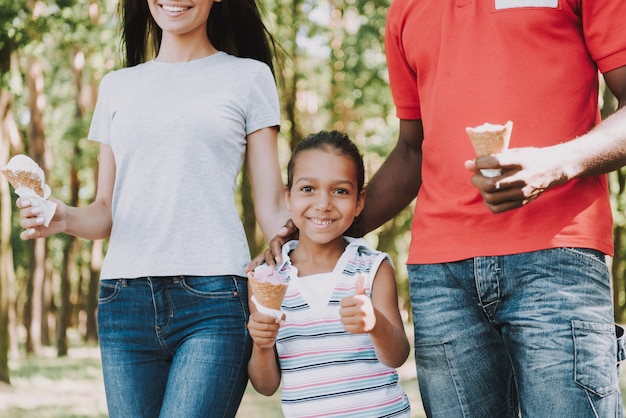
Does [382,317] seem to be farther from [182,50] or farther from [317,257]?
[182,50]

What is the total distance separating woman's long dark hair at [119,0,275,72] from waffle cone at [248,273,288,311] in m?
1.25

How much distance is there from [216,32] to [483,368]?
1.88 meters

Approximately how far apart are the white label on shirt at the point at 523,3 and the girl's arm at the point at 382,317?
3.45ft

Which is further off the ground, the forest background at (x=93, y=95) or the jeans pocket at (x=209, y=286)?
the jeans pocket at (x=209, y=286)

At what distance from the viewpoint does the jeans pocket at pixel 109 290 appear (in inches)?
123

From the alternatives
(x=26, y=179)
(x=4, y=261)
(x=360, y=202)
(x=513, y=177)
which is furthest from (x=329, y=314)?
(x=4, y=261)

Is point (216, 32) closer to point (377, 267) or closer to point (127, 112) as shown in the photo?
point (127, 112)

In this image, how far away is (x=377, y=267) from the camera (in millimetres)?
3146

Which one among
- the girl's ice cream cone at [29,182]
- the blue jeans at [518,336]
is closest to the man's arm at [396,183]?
the blue jeans at [518,336]

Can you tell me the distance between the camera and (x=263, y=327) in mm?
2801

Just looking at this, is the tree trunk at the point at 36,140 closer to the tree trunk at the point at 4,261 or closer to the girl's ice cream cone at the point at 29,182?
the tree trunk at the point at 4,261

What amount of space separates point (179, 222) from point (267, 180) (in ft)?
1.45

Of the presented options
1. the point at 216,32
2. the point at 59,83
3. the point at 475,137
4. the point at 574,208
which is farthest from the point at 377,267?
the point at 59,83

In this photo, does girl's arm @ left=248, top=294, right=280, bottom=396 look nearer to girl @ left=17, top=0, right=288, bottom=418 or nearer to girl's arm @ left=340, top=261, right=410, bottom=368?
girl @ left=17, top=0, right=288, bottom=418
